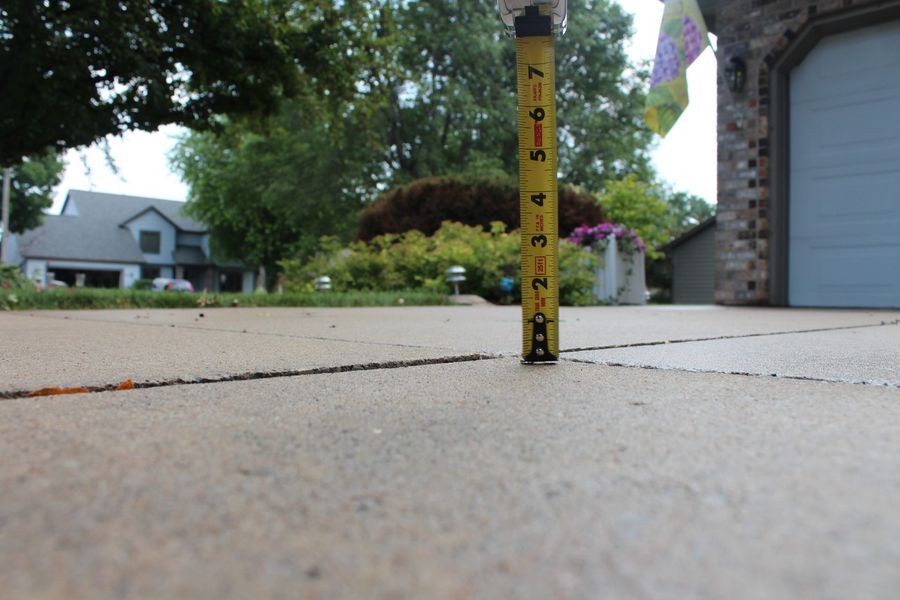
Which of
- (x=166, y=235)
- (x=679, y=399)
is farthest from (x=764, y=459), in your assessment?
(x=166, y=235)

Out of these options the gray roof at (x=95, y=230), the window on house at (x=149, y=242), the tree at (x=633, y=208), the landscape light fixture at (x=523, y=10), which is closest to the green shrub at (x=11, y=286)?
the landscape light fixture at (x=523, y=10)

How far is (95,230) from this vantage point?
36.4 metres

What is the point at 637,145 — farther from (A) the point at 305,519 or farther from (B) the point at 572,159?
(A) the point at 305,519

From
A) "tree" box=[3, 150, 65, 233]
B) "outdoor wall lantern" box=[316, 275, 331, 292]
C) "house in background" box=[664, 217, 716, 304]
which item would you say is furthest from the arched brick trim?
"tree" box=[3, 150, 65, 233]

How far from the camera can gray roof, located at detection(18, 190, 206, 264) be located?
112 ft

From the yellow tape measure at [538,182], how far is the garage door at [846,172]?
6.81 metres

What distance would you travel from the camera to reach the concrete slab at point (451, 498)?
27.1 inches

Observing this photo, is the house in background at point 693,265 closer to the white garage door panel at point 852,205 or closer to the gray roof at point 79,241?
the white garage door panel at point 852,205

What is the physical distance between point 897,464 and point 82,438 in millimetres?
1308

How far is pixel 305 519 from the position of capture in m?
0.84

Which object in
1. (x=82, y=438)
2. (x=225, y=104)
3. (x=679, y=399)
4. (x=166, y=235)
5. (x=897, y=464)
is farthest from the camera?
Result: (x=166, y=235)

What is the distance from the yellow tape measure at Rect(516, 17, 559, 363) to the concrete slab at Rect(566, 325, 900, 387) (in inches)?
8.9

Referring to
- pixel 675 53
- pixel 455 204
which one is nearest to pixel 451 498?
pixel 675 53

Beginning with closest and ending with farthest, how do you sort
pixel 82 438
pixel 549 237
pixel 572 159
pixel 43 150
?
pixel 82 438 → pixel 549 237 → pixel 43 150 → pixel 572 159
